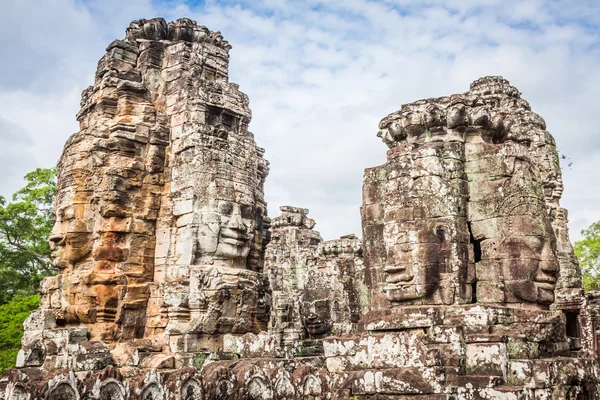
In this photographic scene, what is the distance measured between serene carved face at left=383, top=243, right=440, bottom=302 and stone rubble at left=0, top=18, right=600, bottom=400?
2 cm

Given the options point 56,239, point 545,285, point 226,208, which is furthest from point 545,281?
point 56,239

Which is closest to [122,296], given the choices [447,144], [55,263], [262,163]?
[55,263]

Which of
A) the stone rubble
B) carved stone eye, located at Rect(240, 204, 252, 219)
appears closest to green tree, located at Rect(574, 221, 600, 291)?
the stone rubble

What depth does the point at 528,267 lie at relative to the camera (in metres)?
6.99

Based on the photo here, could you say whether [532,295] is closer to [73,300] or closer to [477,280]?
[477,280]

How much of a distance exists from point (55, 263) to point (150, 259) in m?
1.93

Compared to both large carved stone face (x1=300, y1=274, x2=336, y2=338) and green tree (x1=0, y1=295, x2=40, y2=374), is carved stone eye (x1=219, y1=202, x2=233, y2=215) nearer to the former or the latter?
large carved stone face (x1=300, y1=274, x2=336, y2=338)

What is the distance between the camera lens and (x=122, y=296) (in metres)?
11.3

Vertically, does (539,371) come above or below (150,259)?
below

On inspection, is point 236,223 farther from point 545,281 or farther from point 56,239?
point 545,281

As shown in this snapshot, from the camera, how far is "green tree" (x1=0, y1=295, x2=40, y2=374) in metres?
19.7

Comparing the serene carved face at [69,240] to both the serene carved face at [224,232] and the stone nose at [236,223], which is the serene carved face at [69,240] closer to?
the serene carved face at [224,232]

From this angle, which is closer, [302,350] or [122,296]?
[122,296]

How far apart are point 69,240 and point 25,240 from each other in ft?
58.1
